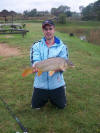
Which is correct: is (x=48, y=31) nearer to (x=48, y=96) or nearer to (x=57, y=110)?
(x=48, y=96)

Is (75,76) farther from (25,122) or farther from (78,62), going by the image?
(25,122)

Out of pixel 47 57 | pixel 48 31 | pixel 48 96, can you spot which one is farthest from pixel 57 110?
pixel 48 31

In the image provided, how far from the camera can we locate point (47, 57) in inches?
139

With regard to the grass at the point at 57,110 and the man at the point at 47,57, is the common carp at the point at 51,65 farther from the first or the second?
the grass at the point at 57,110

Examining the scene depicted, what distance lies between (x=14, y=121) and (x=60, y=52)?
4.89 feet

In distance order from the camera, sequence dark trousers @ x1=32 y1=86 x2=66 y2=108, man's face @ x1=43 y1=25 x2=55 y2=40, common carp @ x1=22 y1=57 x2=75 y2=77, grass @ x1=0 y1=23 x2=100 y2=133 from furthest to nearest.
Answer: dark trousers @ x1=32 y1=86 x2=66 y2=108 → man's face @ x1=43 y1=25 x2=55 y2=40 → grass @ x1=0 y1=23 x2=100 y2=133 → common carp @ x1=22 y1=57 x2=75 y2=77

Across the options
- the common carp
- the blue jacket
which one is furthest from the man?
the common carp

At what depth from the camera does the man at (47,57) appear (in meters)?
3.48

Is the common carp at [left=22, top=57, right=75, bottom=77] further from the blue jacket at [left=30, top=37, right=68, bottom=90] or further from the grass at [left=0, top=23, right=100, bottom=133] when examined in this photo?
the grass at [left=0, top=23, right=100, bottom=133]

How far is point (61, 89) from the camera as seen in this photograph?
3.69 m

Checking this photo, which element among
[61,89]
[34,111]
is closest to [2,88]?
[34,111]

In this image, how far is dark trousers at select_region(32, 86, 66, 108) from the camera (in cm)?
364

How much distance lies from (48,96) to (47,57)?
0.76 metres

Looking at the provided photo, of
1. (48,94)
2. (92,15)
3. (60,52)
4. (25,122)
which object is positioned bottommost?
(25,122)
